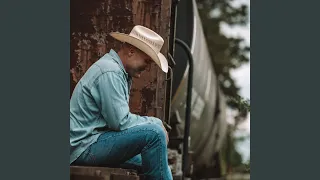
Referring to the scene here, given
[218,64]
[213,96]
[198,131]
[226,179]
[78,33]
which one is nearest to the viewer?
[78,33]

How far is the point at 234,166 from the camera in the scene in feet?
31.5

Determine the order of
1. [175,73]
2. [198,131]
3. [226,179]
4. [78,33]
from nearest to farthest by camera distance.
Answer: [78,33] → [175,73] → [198,131] → [226,179]

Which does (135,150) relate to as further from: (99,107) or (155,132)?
(99,107)

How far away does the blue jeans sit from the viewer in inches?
138

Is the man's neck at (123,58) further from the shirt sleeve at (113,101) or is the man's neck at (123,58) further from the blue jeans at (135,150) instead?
the blue jeans at (135,150)

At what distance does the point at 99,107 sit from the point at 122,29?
76cm

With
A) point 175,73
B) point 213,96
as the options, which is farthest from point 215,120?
point 175,73

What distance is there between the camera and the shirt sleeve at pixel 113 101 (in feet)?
11.5

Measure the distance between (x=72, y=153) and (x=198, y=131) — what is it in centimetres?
417

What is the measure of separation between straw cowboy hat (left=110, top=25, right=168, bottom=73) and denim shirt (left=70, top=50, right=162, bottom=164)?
160 mm

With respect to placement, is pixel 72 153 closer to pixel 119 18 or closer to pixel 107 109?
pixel 107 109

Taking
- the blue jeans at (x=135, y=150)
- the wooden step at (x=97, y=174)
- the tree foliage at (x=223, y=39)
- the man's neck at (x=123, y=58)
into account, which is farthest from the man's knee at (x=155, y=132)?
the tree foliage at (x=223, y=39)

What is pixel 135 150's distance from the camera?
3.56m

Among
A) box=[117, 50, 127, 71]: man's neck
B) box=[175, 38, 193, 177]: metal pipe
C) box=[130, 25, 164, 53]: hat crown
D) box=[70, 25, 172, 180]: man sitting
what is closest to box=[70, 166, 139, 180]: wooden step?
box=[70, 25, 172, 180]: man sitting
